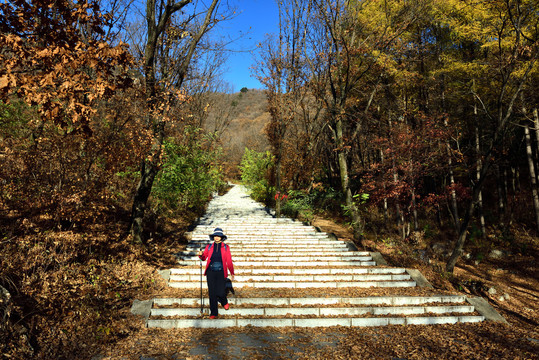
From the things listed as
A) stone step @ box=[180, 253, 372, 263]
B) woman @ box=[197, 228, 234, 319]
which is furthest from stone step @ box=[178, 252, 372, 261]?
woman @ box=[197, 228, 234, 319]

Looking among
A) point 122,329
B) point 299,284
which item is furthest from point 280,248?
point 122,329

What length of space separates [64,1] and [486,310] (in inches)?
381

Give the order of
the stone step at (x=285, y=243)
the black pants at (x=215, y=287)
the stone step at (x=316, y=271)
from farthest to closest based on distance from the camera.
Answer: the stone step at (x=285, y=243), the stone step at (x=316, y=271), the black pants at (x=215, y=287)

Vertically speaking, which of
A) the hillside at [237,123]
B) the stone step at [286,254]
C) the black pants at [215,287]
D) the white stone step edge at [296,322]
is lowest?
the white stone step edge at [296,322]

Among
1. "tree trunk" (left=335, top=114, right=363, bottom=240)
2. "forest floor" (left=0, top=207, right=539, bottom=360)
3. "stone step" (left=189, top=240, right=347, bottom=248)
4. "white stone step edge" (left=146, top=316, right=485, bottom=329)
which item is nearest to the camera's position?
"forest floor" (left=0, top=207, right=539, bottom=360)

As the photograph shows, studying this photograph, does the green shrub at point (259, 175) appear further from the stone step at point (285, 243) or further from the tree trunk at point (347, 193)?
the stone step at point (285, 243)

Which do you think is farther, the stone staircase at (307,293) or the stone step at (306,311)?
the stone step at (306,311)

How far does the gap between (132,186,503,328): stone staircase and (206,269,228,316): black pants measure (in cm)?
26

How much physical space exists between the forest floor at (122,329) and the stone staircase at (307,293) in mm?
213

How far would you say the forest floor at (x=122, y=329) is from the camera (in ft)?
15.0

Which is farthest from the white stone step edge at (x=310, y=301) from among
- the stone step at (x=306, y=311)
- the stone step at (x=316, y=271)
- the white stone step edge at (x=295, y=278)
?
the stone step at (x=316, y=271)

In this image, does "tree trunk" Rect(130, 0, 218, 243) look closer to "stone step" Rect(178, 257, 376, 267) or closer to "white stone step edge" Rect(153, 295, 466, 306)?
"stone step" Rect(178, 257, 376, 267)

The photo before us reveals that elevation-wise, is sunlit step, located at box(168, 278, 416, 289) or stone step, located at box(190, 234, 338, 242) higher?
stone step, located at box(190, 234, 338, 242)

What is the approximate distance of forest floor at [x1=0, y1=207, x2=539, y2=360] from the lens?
179 inches
